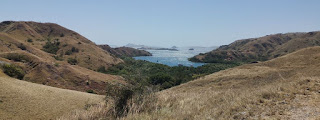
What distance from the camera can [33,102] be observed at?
406 inches

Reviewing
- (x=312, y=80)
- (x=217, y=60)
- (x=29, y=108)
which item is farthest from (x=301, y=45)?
(x=29, y=108)

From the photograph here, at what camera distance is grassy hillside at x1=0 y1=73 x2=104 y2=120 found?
912 centimetres

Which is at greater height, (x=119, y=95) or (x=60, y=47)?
(x=60, y=47)

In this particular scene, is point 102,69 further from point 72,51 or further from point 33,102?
point 33,102

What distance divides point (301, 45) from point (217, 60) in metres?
64.3

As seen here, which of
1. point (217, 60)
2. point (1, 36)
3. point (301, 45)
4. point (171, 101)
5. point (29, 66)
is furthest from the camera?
point (217, 60)

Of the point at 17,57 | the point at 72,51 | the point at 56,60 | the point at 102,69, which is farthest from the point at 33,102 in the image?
the point at 72,51

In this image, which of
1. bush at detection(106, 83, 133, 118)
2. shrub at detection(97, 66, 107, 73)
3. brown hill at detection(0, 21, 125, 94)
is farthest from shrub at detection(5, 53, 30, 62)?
bush at detection(106, 83, 133, 118)

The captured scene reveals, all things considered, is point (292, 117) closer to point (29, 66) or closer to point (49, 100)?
point (49, 100)

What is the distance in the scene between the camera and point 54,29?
429 feet

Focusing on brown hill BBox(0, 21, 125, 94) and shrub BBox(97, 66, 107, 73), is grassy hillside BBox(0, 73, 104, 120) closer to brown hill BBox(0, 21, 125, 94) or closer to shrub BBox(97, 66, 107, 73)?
brown hill BBox(0, 21, 125, 94)

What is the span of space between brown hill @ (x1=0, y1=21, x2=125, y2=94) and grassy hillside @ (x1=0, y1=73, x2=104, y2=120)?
7.46 feet

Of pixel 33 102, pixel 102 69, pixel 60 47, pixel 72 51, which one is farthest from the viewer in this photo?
pixel 60 47

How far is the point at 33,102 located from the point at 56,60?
190 feet
